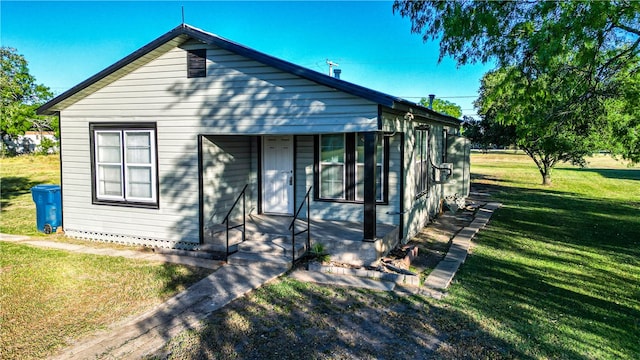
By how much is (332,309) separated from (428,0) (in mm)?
6492

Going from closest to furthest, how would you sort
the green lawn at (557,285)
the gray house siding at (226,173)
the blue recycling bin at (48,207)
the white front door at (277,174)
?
the green lawn at (557,285) → the gray house siding at (226,173) → the blue recycling bin at (48,207) → the white front door at (277,174)

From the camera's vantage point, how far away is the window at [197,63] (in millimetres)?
8094

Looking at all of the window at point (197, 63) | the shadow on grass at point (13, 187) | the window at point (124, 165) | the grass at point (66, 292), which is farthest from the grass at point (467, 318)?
the shadow on grass at point (13, 187)

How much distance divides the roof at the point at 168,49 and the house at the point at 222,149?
0.08 ft

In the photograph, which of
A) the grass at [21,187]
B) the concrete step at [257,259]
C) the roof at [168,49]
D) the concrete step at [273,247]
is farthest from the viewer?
the grass at [21,187]

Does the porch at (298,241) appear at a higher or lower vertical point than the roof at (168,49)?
lower

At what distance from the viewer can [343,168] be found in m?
9.27

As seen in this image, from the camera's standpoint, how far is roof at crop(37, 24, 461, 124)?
6.96m

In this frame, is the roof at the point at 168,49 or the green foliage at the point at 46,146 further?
the green foliage at the point at 46,146

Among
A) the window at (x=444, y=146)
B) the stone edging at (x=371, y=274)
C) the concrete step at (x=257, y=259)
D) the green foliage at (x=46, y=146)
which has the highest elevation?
the green foliage at (x=46, y=146)

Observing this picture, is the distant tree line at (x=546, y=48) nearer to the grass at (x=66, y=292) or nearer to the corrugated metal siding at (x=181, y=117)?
the corrugated metal siding at (x=181, y=117)

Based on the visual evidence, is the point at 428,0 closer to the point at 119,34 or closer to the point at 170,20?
the point at 170,20

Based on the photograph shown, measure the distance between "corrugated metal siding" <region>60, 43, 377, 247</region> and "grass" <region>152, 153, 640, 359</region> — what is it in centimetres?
298

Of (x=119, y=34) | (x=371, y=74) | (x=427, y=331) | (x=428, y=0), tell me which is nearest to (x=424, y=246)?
(x=427, y=331)
